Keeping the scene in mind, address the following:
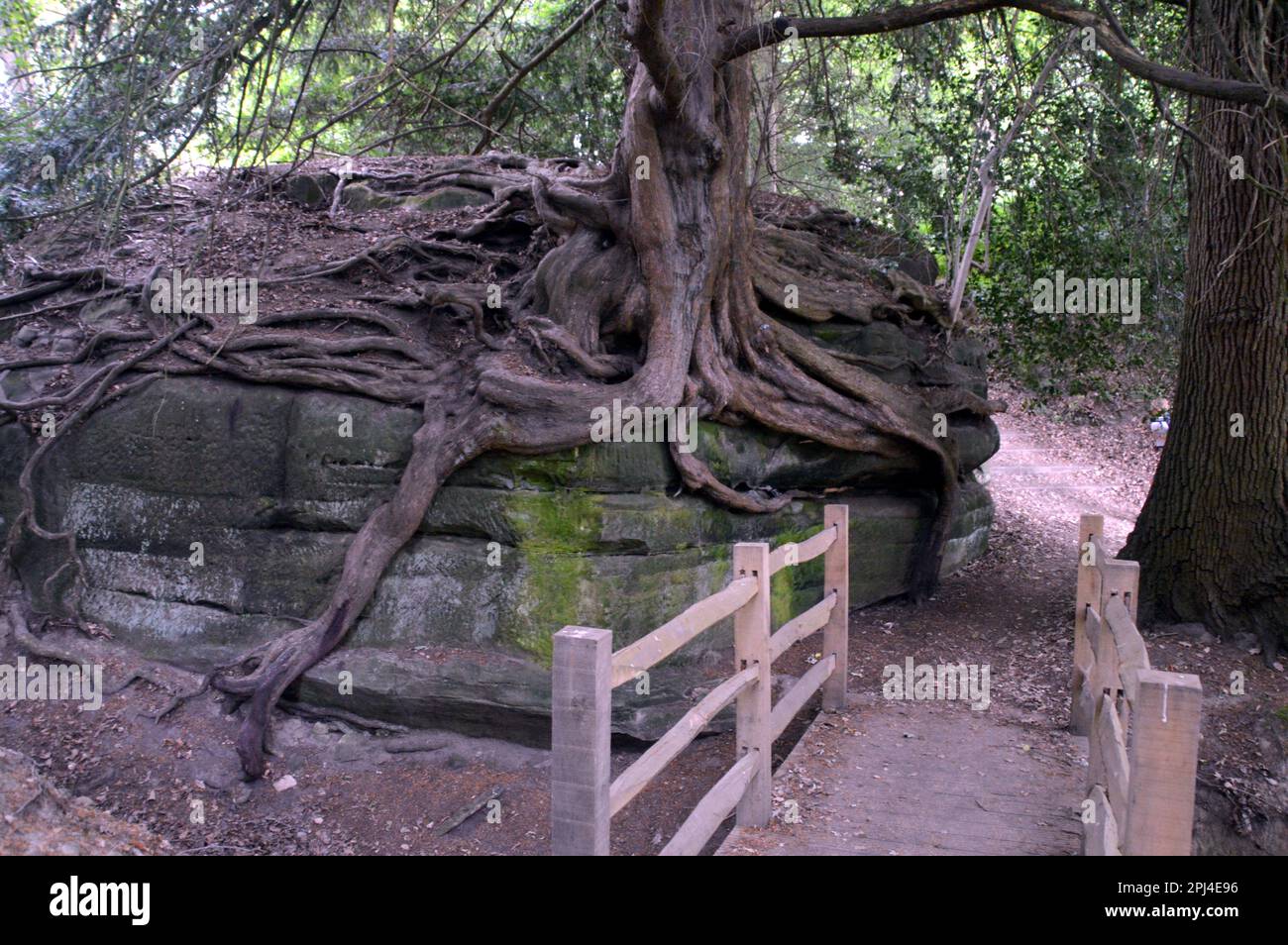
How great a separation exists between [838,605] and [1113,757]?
2.86 meters

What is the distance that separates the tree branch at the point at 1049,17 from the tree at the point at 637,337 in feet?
0.08

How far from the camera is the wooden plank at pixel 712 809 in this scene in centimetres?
396

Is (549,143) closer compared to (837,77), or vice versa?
(837,77)

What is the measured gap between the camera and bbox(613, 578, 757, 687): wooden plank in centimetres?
343

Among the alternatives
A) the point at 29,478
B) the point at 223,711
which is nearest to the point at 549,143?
the point at 29,478

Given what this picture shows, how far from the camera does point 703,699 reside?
455cm

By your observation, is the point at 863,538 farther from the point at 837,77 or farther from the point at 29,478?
the point at 29,478

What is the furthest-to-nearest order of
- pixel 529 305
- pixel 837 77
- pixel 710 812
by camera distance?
1. pixel 837 77
2. pixel 529 305
3. pixel 710 812

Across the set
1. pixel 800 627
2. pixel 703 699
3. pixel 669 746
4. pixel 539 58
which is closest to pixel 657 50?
pixel 539 58

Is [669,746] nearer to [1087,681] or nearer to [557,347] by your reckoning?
[1087,681]

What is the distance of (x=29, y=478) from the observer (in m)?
7.76

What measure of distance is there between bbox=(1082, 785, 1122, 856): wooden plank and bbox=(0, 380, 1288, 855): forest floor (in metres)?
1.57

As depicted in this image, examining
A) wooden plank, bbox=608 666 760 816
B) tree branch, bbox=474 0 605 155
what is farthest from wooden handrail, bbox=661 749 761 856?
tree branch, bbox=474 0 605 155

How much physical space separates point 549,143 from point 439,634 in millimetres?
7442
